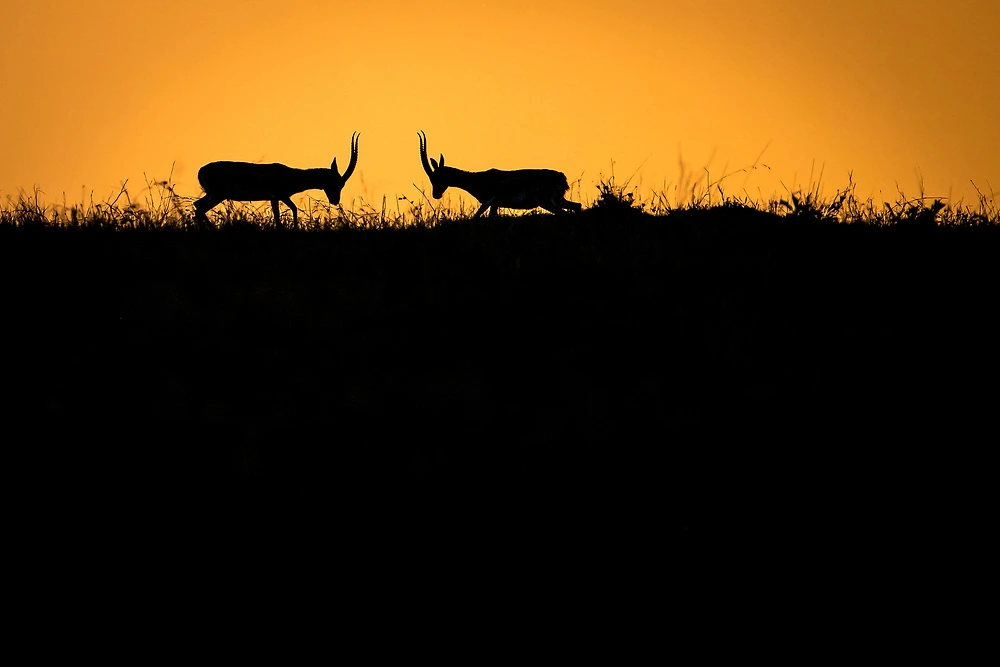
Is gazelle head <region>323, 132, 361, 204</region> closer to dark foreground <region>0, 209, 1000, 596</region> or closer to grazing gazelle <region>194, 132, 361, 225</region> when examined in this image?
grazing gazelle <region>194, 132, 361, 225</region>

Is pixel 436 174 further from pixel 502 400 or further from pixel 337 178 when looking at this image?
pixel 502 400

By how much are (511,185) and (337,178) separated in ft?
9.55

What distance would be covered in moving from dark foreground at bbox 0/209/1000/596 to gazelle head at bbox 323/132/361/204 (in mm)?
6535

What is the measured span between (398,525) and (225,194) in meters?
10.1

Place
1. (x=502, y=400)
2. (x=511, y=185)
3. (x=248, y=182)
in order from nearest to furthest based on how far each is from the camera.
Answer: (x=502, y=400), (x=248, y=182), (x=511, y=185)

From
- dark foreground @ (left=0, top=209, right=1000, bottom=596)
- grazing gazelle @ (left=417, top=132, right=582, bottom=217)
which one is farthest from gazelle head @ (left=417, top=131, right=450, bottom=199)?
dark foreground @ (left=0, top=209, right=1000, bottom=596)

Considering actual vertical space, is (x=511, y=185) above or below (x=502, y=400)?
above

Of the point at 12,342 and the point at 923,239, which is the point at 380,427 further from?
the point at 923,239

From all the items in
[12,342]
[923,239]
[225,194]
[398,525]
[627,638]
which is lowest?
[627,638]

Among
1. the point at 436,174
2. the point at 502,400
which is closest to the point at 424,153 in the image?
the point at 436,174

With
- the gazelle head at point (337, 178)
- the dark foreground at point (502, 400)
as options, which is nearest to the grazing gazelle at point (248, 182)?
the gazelle head at point (337, 178)

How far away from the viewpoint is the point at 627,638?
5.28m

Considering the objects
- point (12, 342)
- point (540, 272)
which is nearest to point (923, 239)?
point (540, 272)

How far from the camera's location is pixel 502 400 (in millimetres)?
7352
